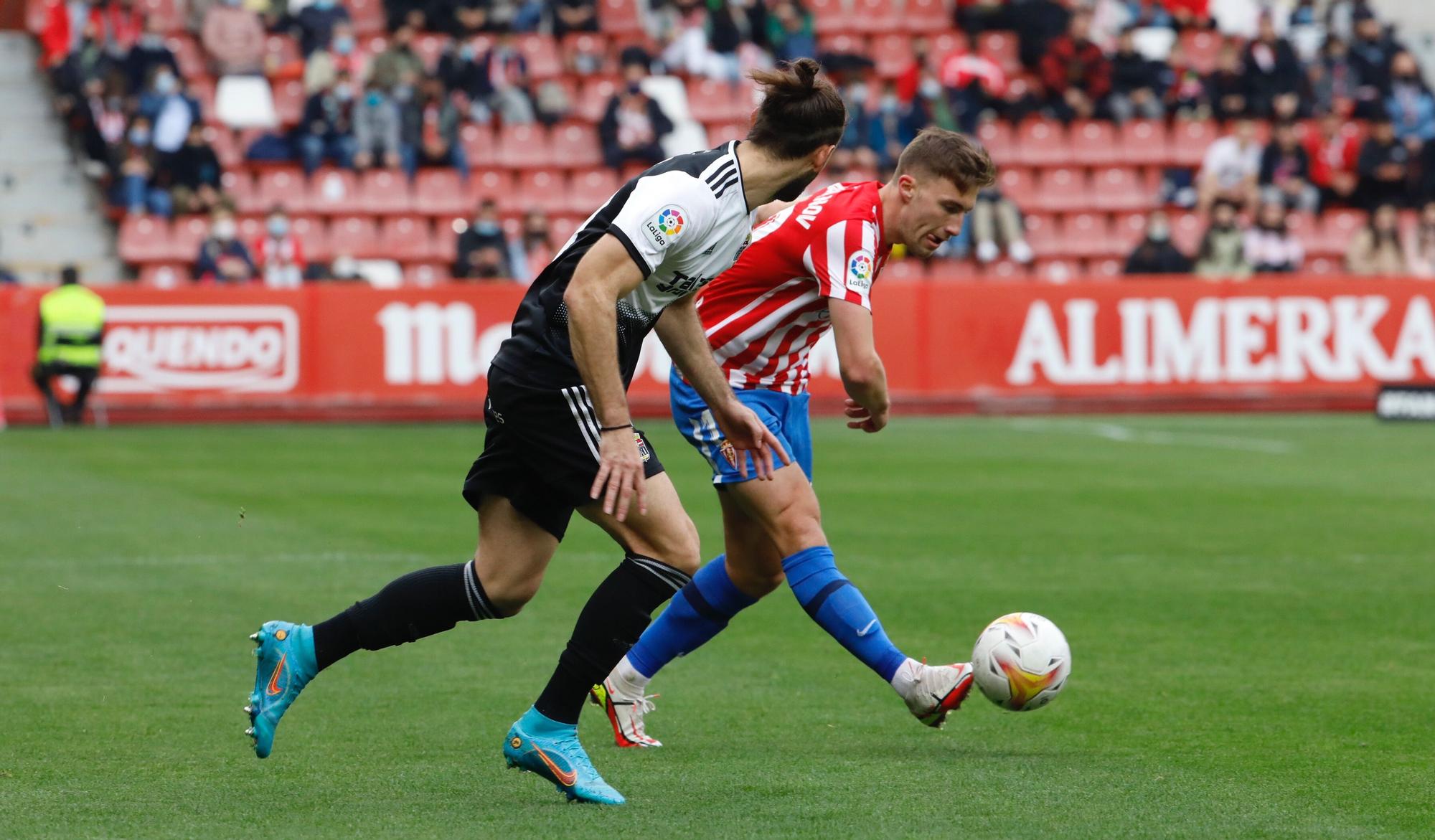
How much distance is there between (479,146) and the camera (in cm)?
2441

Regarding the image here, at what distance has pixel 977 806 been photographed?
198 inches

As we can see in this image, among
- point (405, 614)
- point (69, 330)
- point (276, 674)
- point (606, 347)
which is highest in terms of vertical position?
point (606, 347)

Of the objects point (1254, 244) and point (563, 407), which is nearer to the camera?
point (563, 407)

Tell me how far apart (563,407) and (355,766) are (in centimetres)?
117

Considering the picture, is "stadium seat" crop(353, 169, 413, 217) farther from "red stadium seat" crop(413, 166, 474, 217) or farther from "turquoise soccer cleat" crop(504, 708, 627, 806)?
"turquoise soccer cleat" crop(504, 708, 627, 806)

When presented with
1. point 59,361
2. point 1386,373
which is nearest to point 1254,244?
point 1386,373

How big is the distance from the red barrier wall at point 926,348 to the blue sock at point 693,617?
45.5 feet

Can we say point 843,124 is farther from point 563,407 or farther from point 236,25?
point 236,25

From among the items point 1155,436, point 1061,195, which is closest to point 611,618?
point 1155,436

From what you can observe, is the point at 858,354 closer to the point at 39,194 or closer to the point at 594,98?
the point at 594,98

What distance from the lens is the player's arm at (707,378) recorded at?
5430 mm

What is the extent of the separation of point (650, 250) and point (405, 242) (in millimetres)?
18713

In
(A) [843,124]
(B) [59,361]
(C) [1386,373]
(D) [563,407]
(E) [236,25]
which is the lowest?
(C) [1386,373]

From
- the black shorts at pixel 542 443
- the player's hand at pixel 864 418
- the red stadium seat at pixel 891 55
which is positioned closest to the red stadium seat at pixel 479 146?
the red stadium seat at pixel 891 55
